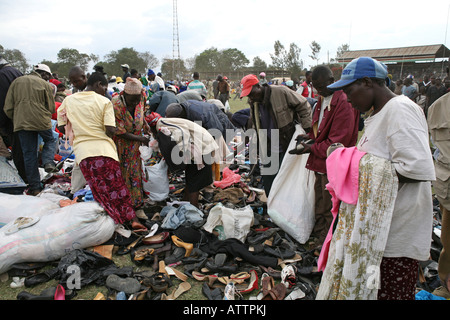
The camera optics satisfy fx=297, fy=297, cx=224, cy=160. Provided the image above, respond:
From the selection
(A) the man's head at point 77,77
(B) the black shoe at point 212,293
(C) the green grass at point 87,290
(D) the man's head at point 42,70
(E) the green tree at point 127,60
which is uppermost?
(E) the green tree at point 127,60

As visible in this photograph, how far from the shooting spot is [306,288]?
2523mm

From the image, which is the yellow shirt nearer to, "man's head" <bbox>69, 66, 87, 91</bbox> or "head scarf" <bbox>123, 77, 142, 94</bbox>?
"head scarf" <bbox>123, 77, 142, 94</bbox>

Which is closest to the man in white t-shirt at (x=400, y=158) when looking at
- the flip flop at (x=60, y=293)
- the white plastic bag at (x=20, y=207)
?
the flip flop at (x=60, y=293)

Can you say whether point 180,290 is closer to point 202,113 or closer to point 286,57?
point 202,113

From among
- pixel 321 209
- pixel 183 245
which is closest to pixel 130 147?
pixel 183 245

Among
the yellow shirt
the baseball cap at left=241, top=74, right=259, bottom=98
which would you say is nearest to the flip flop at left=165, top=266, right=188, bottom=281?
the yellow shirt

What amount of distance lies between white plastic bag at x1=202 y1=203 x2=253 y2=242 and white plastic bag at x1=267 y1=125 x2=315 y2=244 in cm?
37

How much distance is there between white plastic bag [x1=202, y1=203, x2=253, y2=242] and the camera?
325cm

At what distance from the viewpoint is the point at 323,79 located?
9.41ft

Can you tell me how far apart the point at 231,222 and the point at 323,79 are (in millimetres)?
1751

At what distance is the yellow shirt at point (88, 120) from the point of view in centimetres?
314

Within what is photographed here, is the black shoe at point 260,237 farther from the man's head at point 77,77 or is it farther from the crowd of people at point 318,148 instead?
the man's head at point 77,77

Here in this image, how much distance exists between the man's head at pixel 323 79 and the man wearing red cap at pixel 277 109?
61cm
